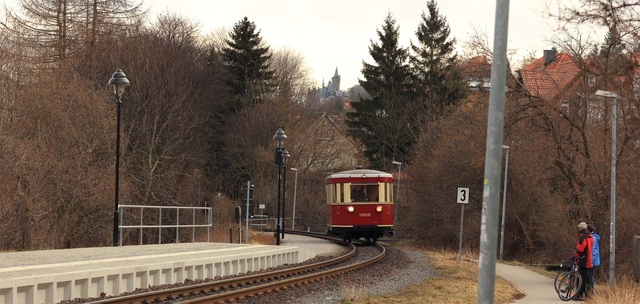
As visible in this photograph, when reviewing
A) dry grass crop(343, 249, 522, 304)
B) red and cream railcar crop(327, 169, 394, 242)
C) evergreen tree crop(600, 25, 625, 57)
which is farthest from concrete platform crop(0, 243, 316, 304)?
red and cream railcar crop(327, 169, 394, 242)

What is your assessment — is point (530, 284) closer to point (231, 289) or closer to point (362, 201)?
point (231, 289)

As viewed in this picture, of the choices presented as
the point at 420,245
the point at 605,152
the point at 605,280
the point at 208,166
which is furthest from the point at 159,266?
the point at 208,166

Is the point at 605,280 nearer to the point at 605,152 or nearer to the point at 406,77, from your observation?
the point at 605,152

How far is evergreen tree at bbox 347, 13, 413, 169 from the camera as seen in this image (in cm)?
6375

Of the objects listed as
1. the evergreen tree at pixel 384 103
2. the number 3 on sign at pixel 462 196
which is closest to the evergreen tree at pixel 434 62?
the evergreen tree at pixel 384 103

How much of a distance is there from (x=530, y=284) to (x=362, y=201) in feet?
46.4

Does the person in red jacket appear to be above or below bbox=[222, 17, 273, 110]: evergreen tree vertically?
below

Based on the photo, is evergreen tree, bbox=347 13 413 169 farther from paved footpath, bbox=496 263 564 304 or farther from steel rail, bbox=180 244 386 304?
steel rail, bbox=180 244 386 304

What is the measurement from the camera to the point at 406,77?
213 feet

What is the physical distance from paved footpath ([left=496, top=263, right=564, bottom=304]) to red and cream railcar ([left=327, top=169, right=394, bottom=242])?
26.3ft

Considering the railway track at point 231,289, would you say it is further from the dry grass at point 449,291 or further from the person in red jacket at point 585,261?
the person in red jacket at point 585,261

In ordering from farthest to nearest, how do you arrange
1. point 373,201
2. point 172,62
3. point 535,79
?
1. point 172,62
2. point 373,201
3. point 535,79

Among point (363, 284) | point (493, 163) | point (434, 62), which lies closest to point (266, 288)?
point (363, 284)

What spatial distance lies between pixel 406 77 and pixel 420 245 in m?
21.8
